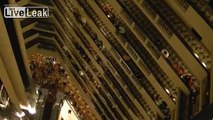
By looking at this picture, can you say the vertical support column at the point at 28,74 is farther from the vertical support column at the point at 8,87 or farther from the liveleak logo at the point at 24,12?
the vertical support column at the point at 8,87

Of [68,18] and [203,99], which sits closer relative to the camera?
[203,99]

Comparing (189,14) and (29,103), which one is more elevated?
(29,103)

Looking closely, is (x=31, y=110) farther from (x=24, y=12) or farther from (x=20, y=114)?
(x=24, y=12)

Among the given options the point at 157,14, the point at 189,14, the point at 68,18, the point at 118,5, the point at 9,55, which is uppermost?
the point at 68,18

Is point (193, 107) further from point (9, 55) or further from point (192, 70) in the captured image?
point (9, 55)

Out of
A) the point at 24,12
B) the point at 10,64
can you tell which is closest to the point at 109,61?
the point at 10,64

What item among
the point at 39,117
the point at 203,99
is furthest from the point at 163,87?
the point at 39,117

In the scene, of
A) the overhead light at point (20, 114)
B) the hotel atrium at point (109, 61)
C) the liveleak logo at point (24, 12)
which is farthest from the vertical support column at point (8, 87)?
the liveleak logo at point (24, 12)
